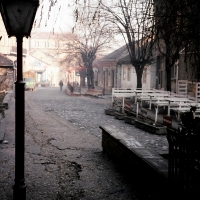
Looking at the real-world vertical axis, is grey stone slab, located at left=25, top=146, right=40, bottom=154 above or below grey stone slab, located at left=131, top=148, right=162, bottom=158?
below

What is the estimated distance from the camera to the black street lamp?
4188 mm

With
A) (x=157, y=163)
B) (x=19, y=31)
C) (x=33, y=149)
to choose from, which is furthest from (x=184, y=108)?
(x=19, y=31)

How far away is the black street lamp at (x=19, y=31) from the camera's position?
419cm

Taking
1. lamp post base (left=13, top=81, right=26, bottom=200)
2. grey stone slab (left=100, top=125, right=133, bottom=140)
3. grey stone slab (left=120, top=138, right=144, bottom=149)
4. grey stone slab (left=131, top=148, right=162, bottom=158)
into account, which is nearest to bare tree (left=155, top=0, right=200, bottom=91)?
grey stone slab (left=131, top=148, right=162, bottom=158)

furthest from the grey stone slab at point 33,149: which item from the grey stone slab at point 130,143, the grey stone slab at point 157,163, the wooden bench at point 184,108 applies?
the wooden bench at point 184,108

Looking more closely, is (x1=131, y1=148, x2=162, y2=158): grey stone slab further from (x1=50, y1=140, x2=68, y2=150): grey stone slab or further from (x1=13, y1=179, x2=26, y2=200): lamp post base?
(x1=50, y1=140, x2=68, y2=150): grey stone slab

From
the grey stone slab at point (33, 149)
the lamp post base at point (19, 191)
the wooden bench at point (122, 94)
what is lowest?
the grey stone slab at point (33, 149)

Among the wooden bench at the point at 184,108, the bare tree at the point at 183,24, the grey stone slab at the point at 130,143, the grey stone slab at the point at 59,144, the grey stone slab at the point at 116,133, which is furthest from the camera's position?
the wooden bench at the point at 184,108

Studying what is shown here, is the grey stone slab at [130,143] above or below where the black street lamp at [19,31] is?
below

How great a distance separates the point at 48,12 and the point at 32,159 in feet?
11.9

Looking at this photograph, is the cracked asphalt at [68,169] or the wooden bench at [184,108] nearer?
the cracked asphalt at [68,169]

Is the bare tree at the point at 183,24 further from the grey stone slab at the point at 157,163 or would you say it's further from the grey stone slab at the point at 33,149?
the grey stone slab at the point at 33,149

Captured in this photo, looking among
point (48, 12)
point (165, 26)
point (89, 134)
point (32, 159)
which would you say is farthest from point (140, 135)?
point (48, 12)

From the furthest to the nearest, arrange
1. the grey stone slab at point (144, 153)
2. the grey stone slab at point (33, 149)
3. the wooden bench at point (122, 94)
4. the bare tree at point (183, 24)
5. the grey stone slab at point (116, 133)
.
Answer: the wooden bench at point (122, 94)
the grey stone slab at point (33, 149)
the grey stone slab at point (116, 133)
the grey stone slab at point (144, 153)
the bare tree at point (183, 24)
